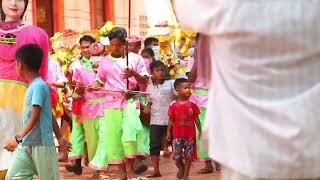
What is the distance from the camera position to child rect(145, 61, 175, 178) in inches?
332

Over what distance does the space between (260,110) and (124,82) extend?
507cm

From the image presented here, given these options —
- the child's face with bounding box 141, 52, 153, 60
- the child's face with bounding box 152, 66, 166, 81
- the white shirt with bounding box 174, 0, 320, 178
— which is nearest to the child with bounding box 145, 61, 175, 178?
the child's face with bounding box 152, 66, 166, 81

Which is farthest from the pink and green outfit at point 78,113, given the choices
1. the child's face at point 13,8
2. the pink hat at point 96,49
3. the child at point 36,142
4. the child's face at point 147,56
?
the child at point 36,142

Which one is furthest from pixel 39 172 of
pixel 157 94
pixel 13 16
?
pixel 157 94

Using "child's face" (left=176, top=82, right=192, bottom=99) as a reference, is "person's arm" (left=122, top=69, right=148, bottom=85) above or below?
above

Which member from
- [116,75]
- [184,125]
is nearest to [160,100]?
[184,125]

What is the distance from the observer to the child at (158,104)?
8438 mm

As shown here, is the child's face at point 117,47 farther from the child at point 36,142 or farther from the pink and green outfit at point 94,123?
the child at point 36,142

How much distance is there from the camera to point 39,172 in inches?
204

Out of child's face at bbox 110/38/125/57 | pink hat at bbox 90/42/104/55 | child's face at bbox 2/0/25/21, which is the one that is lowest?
child's face at bbox 110/38/125/57

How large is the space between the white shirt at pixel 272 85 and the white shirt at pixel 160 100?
5.58 metres

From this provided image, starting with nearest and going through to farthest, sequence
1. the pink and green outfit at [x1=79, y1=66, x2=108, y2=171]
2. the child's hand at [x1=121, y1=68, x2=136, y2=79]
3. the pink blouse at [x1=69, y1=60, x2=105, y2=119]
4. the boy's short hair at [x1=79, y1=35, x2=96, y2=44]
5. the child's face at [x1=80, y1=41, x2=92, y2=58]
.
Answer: the child's hand at [x1=121, y1=68, x2=136, y2=79] → the pink and green outfit at [x1=79, y1=66, x2=108, y2=171] → the pink blouse at [x1=69, y1=60, x2=105, y2=119] → the child's face at [x1=80, y1=41, x2=92, y2=58] → the boy's short hair at [x1=79, y1=35, x2=96, y2=44]

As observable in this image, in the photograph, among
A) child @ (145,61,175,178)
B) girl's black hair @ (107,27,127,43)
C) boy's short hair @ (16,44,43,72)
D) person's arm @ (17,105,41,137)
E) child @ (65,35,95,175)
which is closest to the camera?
person's arm @ (17,105,41,137)

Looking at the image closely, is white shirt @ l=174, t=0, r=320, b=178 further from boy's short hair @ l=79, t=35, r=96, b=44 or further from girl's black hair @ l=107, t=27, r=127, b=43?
boy's short hair @ l=79, t=35, r=96, b=44
